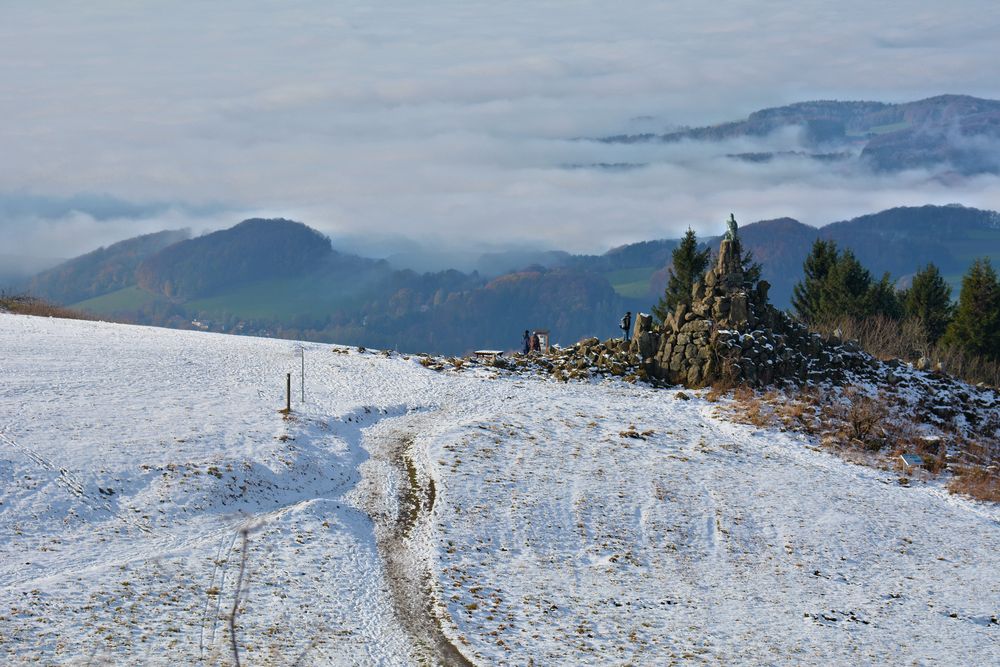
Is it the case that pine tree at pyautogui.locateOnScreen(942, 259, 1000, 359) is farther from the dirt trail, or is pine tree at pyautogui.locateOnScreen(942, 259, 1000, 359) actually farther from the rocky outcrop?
the dirt trail

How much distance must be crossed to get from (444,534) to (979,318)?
235 ft

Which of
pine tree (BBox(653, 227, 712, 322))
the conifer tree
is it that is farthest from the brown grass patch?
the conifer tree

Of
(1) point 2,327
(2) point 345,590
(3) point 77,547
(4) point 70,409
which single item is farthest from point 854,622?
(1) point 2,327

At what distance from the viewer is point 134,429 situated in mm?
39562

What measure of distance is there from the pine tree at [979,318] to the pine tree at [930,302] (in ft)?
24.0

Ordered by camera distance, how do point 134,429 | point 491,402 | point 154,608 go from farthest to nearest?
point 491,402 < point 134,429 < point 154,608

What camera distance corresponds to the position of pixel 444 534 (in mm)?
33688

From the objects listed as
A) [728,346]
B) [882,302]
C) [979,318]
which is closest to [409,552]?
[728,346]

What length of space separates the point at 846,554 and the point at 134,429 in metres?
28.6

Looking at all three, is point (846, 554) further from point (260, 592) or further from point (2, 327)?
point (2, 327)

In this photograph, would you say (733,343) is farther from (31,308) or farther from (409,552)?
(31,308)

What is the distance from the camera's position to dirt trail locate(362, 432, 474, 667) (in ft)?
86.3

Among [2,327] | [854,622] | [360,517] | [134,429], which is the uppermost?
[2,327]

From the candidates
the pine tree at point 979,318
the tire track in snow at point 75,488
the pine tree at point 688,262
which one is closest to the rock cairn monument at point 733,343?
the pine tree at point 688,262
